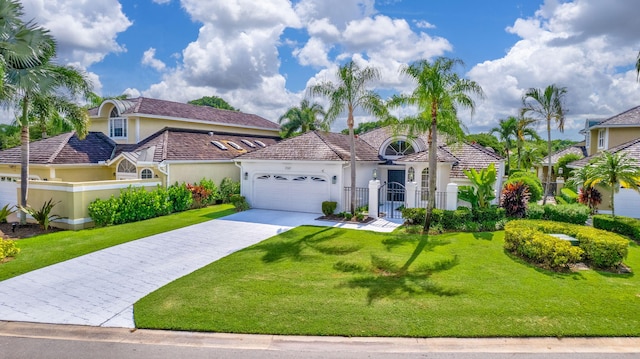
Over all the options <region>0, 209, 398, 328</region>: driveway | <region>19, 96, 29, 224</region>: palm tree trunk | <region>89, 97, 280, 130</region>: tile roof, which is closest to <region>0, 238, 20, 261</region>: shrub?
<region>0, 209, 398, 328</region>: driveway

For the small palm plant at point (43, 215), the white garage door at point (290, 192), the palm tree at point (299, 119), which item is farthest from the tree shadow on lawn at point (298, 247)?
the palm tree at point (299, 119)

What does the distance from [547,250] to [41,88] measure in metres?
20.8

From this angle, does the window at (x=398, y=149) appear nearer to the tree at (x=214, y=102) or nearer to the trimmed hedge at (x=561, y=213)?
the trimmed hedge at (x=561, y=213)

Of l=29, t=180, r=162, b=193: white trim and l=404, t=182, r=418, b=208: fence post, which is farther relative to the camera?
l=404, t=182, r=418, b=208: fence post

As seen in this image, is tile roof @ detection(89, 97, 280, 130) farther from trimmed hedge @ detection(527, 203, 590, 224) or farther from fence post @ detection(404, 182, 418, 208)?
trimmed hedge @ detection(527, 203, 590, 224)

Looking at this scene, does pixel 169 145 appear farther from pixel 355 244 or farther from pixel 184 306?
pixel 184 306

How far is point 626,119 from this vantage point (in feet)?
87.0

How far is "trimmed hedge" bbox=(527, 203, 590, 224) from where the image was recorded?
1675cm

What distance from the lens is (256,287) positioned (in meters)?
9.33

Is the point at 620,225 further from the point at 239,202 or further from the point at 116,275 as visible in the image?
the point at 116,275

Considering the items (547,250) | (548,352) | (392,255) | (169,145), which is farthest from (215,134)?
(548,352)

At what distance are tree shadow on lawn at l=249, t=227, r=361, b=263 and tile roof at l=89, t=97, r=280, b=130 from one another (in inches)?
677

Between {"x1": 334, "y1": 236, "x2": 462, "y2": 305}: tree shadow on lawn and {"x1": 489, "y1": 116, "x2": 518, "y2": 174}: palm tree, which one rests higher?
{"x1": 489, "y1": 116, "x2": 518, "y2": 174}: palm tree

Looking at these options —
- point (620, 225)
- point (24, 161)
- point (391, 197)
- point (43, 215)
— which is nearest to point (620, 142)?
point (620, 225)
